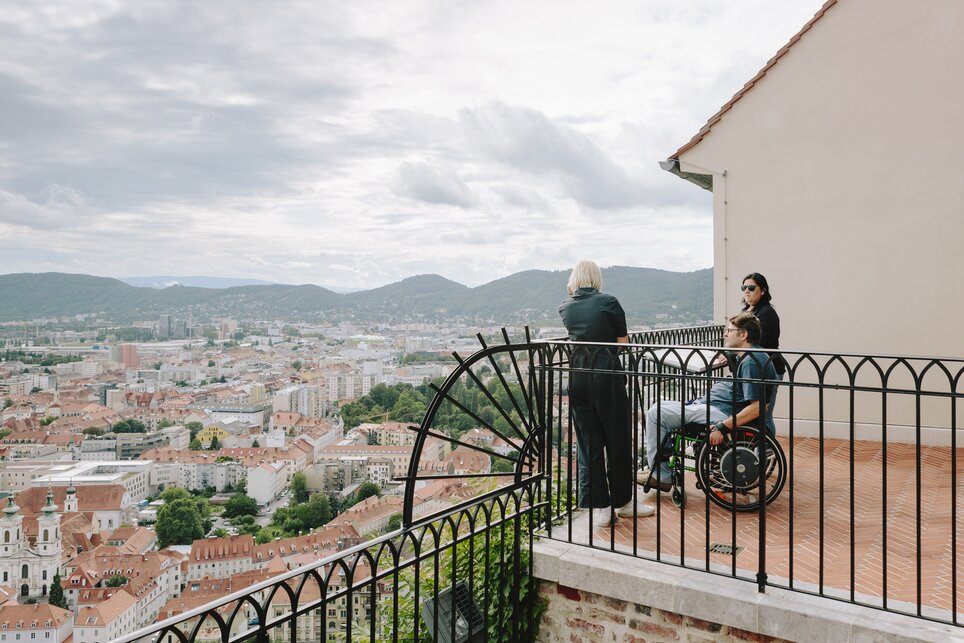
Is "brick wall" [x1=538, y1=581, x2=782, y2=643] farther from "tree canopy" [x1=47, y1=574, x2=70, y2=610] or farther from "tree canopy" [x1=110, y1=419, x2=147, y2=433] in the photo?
"tree canopy" [x1=110, y1=419, x2=147, y2=433]

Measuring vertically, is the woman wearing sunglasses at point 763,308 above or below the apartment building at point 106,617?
above

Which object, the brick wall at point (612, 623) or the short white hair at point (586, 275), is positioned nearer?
the brick wall at point (612, 623)

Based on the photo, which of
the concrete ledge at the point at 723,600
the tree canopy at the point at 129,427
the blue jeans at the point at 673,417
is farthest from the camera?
the tree canopy at the point at 129,427

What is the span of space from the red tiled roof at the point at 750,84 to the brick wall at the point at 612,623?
7187 millimetres

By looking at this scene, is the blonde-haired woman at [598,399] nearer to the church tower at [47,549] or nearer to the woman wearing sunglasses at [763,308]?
the woman wearing sunglasses at [763,308]

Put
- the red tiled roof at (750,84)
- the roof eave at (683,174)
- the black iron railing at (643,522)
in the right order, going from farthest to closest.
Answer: the roof eave at (683,174), the red tiled roof at (750,84), the black iron railing at (643,522)

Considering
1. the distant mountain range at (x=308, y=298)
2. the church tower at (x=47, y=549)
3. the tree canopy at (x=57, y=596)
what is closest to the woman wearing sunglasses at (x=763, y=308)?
the distant mountain range at (x=308, y=298)

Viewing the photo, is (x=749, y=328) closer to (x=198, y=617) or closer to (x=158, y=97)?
(x=198, y=617)

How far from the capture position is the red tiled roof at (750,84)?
Result: 8142 mm

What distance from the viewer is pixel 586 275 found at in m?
4.54

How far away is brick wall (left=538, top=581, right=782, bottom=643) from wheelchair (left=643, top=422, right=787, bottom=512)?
0.86 metres

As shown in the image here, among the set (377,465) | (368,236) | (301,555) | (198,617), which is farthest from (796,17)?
(368,236)

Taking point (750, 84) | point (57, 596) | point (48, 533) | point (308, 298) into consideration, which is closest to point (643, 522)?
point (750, 84)

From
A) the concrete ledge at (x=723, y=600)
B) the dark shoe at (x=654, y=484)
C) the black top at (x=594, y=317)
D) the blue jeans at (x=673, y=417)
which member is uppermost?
the black top at (x=594, y=317)
